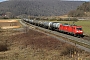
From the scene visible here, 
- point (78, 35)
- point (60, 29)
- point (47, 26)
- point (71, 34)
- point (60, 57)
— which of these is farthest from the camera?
point (47, 26)

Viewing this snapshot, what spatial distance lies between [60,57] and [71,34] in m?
28.8

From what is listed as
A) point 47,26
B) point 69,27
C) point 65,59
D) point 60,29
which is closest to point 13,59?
point 65,59

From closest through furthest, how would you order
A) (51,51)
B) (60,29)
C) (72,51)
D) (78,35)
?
(72,51)
(51,51)
(78,35)
(60,29)

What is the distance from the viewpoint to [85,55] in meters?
27.1

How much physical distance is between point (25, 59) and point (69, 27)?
98.9ft

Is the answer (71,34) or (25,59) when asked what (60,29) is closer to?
(71,34)

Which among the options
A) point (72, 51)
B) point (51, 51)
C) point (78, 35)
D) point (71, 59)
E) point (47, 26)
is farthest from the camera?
point (47, 26)

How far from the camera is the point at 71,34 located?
184ft

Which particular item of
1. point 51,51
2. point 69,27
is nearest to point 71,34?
point 69,27

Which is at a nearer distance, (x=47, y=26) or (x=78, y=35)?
(x=78, y=35)

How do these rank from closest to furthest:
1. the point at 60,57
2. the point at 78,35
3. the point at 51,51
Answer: the point at 60,57
the point at 51,51
the point at 78,35

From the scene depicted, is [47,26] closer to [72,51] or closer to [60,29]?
[60,29]

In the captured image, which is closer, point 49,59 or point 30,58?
point 49,59

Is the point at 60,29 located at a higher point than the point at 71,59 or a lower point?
lower
